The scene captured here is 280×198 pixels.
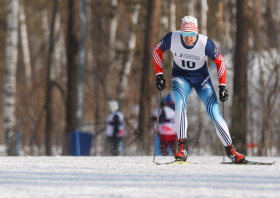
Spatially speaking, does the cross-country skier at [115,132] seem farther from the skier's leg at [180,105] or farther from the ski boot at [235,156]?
the ski boot at [235,156]

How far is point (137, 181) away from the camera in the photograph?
485 cm

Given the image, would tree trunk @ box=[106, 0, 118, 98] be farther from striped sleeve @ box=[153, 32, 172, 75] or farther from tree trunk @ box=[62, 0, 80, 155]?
striped sleeve @ box=[153, 32, 172, 75]

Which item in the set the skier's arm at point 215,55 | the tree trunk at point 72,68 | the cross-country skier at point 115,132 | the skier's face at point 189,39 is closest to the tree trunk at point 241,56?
the cross-country skier at point 115,132

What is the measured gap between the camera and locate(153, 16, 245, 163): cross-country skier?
6.86 m

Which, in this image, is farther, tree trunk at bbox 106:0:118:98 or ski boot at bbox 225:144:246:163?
tree trunk at bbox 106:0:118:98

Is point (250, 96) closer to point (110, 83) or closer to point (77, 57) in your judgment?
point (77, 57)

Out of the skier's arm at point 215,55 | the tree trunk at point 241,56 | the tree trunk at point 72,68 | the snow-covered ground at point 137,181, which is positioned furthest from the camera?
the tree trunk at point 72,68

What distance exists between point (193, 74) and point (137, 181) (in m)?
2.60

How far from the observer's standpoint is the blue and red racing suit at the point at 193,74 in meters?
6.90

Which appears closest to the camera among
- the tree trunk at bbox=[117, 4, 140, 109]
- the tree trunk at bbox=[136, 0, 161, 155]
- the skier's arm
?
the skier's arm

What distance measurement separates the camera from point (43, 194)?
13.6 feet

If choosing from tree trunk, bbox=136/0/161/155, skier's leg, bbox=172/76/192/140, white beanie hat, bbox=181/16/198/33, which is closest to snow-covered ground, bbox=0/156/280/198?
skier's leg, bbox=172/76/192/140

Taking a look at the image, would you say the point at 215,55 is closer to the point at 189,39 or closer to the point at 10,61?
the point at 189,39

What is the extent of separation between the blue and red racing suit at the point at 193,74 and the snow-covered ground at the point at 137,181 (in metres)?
0.81
